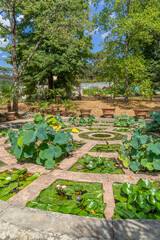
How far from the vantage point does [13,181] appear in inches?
83.8

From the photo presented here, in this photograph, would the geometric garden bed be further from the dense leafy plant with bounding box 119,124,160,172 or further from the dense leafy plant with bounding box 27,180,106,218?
the dense leafy plant with bounding box 119,124,160,172

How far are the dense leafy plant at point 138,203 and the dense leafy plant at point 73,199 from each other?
17cm

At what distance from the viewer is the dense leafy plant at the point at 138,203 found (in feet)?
4.50

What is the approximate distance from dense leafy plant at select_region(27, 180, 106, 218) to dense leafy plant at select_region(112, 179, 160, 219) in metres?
0.17

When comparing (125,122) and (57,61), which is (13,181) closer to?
(125,122)

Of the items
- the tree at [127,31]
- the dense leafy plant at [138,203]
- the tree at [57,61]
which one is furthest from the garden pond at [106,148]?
the tree at [57,61]

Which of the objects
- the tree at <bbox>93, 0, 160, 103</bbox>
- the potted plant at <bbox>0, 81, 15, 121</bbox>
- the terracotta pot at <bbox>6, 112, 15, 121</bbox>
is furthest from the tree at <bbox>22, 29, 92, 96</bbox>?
the terracotta pot at <bbox>6, 112, 15, 121</bbox>

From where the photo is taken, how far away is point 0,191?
71.8 inches

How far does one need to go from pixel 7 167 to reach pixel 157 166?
2.13m

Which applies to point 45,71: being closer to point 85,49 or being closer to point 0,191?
point 85,49

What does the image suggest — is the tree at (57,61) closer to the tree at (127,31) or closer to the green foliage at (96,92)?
the tree at (127,31)

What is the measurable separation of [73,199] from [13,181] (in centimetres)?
89

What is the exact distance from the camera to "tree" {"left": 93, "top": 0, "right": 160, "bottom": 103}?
415 inches

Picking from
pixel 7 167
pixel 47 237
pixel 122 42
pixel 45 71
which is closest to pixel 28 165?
pixel 7 167
